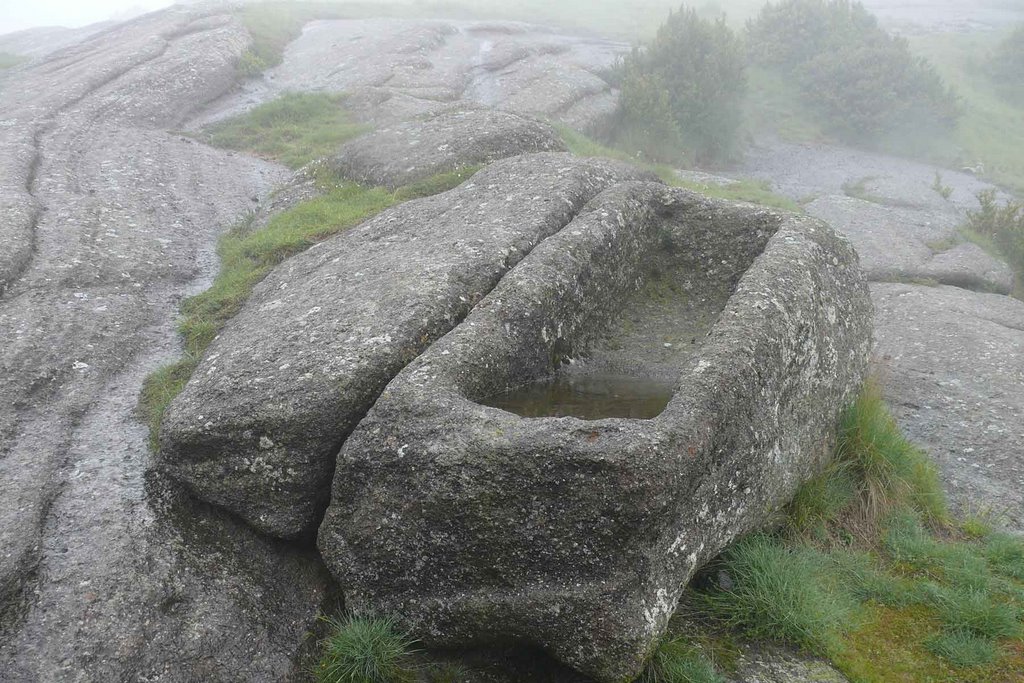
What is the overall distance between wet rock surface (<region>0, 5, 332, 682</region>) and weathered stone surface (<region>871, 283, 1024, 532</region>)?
8472 millimetres

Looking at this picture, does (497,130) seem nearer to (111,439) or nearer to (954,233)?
(111,439)

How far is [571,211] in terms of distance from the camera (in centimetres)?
1098

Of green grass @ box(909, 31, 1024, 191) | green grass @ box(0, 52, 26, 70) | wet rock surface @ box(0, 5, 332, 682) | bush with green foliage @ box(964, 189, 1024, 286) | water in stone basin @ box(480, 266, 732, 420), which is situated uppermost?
green grass @ box(0, 52, 26, 70)

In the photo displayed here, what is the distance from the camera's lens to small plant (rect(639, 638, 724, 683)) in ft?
21.6

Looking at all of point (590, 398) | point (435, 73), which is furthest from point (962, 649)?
point (435, 73)

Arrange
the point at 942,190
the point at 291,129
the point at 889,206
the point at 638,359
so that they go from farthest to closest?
the point at 942,190
the point at 889,206
the point at 291,129
the point at 638,359

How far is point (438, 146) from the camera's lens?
1622cm

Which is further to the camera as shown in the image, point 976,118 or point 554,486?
point 976,118

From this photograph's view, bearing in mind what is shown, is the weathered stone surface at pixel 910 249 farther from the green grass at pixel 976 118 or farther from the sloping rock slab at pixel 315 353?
the green grass at pixel 976 118

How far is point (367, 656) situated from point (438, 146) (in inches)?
457

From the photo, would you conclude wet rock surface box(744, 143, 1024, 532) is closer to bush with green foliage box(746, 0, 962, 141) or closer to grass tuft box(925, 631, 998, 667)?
grass tuft box(925, 631, 998, 667)

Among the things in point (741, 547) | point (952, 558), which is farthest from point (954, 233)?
point (741, 547)

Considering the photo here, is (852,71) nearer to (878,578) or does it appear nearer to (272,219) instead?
(272,219)

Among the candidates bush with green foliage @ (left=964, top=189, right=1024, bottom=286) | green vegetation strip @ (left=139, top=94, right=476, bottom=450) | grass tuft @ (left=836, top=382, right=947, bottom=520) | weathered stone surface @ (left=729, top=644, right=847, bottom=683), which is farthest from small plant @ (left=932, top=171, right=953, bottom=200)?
weathered stone surface @ (left=729, top=644, right=847, bottom=683)
